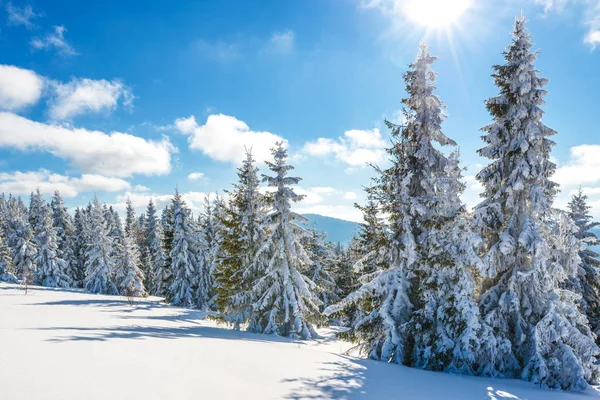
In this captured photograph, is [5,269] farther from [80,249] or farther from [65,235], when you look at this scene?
[80,249]

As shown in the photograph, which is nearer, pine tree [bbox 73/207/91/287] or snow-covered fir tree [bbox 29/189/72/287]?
snow-covered fir tree [bbox 29/189/72/287]

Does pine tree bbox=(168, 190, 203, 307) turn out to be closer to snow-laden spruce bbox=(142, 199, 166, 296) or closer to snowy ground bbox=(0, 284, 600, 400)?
snow-laden spruce bbox=(142, 199, 166, 296)

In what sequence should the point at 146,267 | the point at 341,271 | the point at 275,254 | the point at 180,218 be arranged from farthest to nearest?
the point at 146,267, the point at 341,271, the point at 180,218, the point at 275,254

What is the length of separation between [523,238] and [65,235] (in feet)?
212

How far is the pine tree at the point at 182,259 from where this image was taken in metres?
37.0

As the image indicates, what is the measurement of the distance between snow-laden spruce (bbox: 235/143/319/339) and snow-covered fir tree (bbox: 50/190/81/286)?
48230 mm

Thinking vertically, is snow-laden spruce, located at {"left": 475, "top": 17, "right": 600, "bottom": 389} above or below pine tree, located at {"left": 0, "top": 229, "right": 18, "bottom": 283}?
above

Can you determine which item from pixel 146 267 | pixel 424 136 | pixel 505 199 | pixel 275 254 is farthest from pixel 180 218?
pixel 505 199

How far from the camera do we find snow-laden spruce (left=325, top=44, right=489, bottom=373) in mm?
12789

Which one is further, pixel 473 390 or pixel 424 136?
pixel 424 136

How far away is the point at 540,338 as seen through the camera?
12.1m

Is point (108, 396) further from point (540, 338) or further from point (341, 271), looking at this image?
point (341, 271)

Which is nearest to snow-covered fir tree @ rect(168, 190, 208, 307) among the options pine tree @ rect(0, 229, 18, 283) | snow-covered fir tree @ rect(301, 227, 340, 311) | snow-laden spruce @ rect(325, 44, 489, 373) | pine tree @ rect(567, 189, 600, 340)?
snow-covered fir tree @ rect(301, 227, 340, 311)

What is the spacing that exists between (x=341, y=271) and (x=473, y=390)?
114 feet
